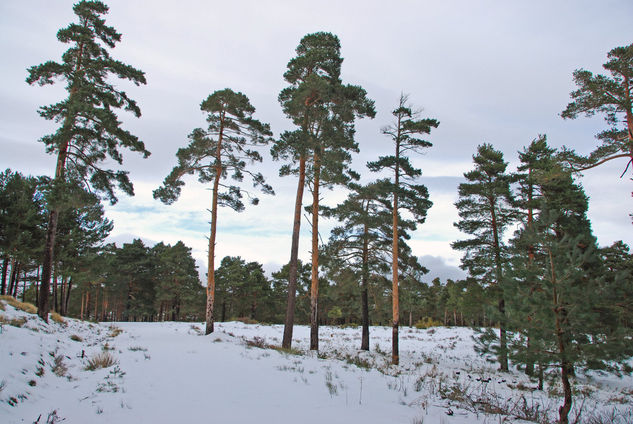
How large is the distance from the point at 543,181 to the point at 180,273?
1652 inches

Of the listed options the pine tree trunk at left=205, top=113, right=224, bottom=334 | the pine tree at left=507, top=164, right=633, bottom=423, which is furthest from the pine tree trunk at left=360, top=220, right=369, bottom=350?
the pine tree at left=507, top=164, right=633, bottom=423

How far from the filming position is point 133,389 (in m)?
5.52

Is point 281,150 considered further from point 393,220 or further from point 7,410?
point 7,410

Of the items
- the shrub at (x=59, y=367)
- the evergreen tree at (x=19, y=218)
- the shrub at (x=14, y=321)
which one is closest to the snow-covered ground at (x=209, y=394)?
the shrub at (x=59, y=367)

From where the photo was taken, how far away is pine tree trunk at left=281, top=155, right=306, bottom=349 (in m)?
13.7

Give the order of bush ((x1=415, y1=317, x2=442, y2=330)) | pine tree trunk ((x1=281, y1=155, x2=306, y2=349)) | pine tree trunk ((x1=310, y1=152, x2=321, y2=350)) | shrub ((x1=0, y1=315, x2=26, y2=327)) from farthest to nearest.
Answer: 1. bush ((x1=415, y1=317, x2=442, y2=330))
2. pine tree trunk ((x1=310, y1=152, x2=321, y2=350))
3. pine tree trunk ((x1=281, y1=155, x2=306, y2=349))
4. shrub ((x1=0, y1=315, x2=26, y2=327))

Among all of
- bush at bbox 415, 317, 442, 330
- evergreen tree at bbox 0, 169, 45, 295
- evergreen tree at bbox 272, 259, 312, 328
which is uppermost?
evergreen tree at bbox 0, 169, 45, 295

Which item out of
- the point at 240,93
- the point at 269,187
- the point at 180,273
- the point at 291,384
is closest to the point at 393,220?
the point at 269,187

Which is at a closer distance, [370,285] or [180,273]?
[370,285]

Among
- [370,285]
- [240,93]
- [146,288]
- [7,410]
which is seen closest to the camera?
[7,410]

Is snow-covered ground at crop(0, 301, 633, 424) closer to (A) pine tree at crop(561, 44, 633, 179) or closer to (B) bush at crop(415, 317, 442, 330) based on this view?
(A) pine tree at crop(561, 44, 633, 179)

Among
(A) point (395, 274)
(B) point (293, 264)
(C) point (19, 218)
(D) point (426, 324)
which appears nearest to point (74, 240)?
(C) point (19, 218)

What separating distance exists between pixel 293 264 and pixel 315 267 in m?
1.13

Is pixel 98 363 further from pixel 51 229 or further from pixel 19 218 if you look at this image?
pixel 19 218
